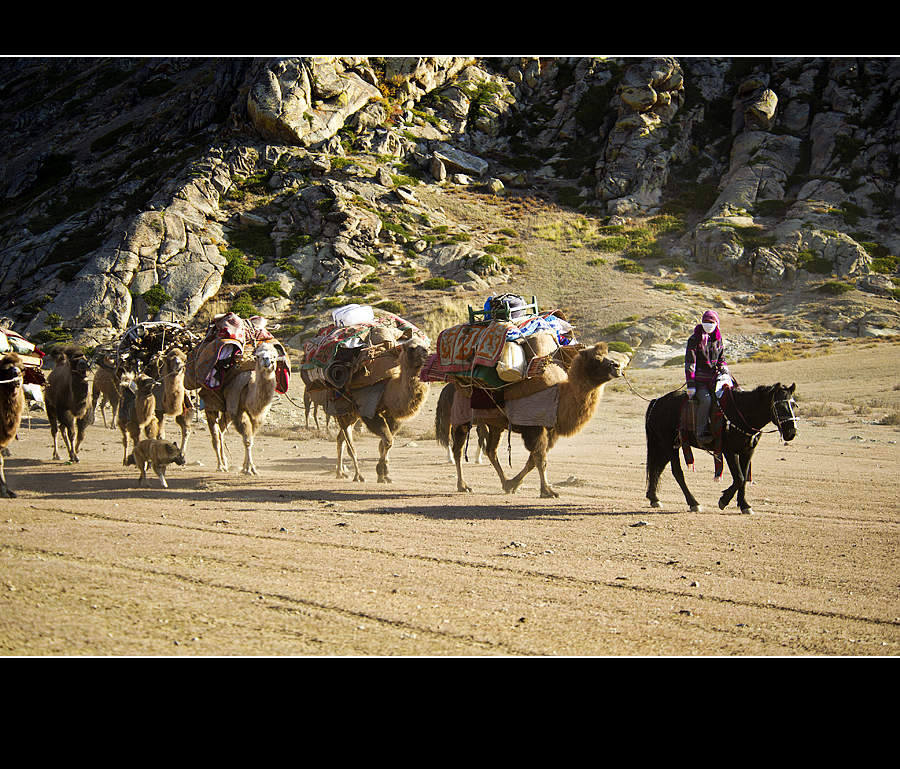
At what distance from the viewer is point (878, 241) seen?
159 feet

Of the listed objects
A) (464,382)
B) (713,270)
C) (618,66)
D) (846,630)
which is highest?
(618,66)

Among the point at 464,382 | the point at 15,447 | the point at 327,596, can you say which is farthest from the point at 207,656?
the point at 15,447

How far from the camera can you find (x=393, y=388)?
14969 millimetres

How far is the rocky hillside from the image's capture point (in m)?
47.6

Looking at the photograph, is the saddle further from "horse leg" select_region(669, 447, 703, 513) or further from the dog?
the dog

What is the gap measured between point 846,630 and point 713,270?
48.3 meters

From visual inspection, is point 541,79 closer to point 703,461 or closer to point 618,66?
point 618,66

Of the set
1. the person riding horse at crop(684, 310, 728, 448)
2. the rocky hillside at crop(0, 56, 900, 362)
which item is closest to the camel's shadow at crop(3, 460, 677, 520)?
the person riding horse at crop(684, 310, 728, 448)

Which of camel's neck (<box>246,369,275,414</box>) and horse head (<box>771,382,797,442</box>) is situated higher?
camel's neck (<box>246,369,275,414</box>)

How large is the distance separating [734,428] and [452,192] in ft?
187

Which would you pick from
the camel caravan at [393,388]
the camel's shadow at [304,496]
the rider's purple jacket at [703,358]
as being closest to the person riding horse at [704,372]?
the rider's purple jacket at [703,358]

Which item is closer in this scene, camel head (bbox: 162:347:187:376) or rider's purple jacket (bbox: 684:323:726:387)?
rider's purple jacket (bbox: 684:323:726:387)

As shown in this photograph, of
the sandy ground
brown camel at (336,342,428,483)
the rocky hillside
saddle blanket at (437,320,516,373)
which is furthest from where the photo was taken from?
the rocky hillside

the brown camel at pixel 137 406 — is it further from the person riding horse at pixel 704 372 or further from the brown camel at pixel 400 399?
the person riding horse at pixel 704 372
